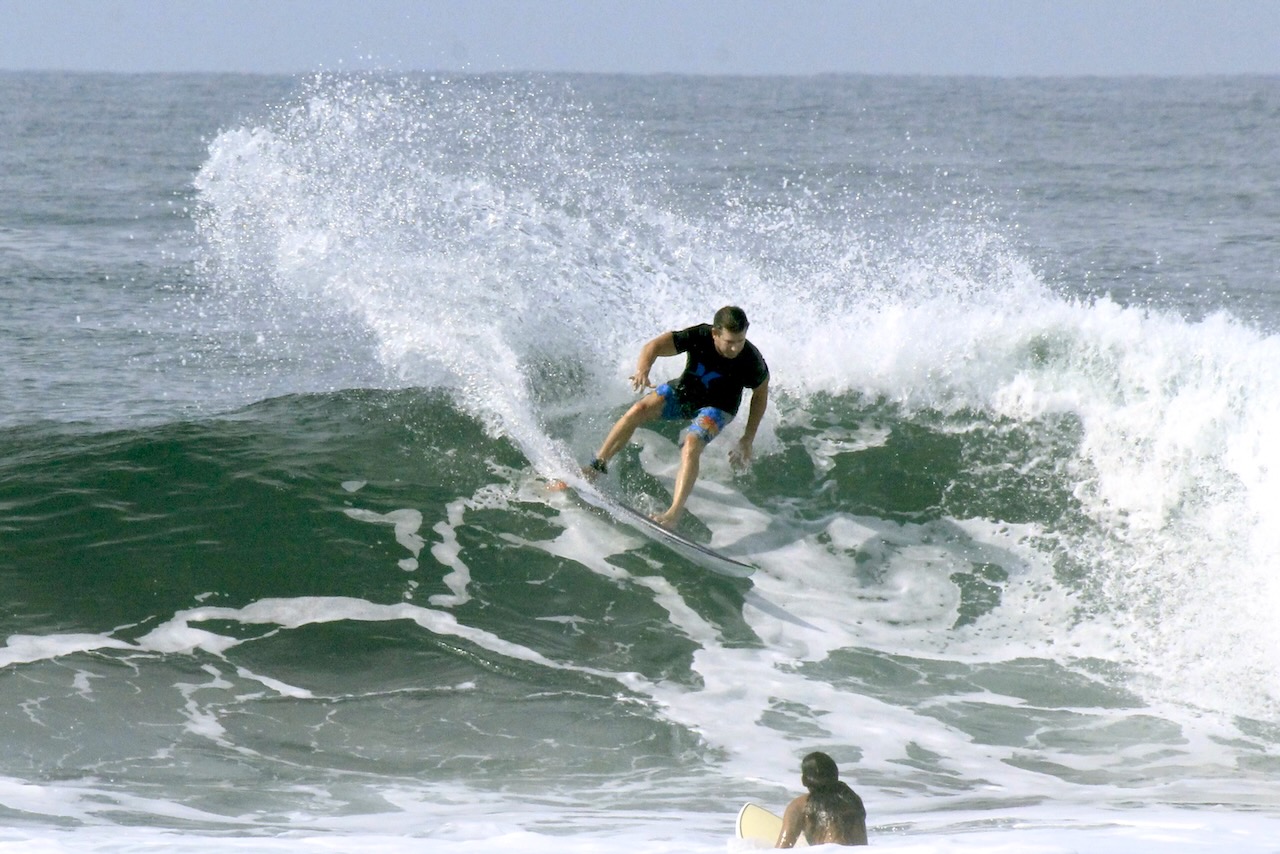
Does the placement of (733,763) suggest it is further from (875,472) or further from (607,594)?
(875,472)

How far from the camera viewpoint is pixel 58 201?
2503 centimetres

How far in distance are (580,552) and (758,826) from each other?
419 cm

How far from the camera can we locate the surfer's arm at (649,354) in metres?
8.84

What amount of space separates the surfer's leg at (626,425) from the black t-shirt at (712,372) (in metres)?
0.22

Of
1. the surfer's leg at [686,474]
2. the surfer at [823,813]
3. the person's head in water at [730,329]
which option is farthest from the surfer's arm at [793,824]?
the person's head in water at [730,329]

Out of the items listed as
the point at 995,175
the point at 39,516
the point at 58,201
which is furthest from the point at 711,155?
the point at 39,516

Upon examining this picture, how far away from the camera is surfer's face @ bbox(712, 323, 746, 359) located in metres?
8.98

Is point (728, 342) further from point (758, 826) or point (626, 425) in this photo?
point (758, 826)

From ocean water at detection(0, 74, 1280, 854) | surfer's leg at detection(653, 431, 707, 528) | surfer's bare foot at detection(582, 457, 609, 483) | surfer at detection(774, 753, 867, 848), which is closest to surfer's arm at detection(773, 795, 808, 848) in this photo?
surfer at detection(774, 753, 867, 848)

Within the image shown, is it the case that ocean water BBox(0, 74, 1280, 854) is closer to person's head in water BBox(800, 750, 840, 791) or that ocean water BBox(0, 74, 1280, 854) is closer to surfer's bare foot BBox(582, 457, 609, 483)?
surfer's bare foot BBox(582, 457, 609, 483)

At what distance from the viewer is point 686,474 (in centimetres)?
922

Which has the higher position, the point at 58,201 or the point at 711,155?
the point at 711,155

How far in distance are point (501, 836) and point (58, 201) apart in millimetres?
22501

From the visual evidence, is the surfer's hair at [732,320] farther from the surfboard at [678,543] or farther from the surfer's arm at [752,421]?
the surfboard at [678,543]
